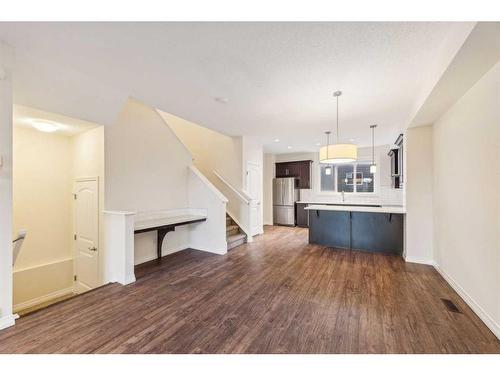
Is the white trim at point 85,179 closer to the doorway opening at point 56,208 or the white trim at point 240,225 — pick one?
the doorway opening at point 56,208

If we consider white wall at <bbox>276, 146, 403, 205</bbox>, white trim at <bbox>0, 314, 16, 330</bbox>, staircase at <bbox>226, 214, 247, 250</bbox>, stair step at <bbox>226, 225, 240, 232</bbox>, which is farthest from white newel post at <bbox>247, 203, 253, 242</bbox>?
white trim at <bbox>0, 314, 16, 330</bbox>

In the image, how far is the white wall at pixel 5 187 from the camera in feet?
6.27

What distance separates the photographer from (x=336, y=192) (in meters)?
8.05

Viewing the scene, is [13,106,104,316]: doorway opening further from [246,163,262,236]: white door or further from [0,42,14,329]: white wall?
[246,163,262,236]: white door

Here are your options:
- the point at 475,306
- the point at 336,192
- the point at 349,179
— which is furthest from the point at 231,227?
the point at 349,179

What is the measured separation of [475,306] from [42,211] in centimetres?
Answer: 644

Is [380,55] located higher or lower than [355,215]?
higher

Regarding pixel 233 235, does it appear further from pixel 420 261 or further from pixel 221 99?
pixel 420 261

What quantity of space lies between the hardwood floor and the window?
4513 mm

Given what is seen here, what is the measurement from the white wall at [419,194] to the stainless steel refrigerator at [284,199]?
4040 millimetres

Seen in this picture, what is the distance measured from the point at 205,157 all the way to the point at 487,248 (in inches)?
218

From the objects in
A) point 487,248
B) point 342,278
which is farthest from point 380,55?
point 342,278
